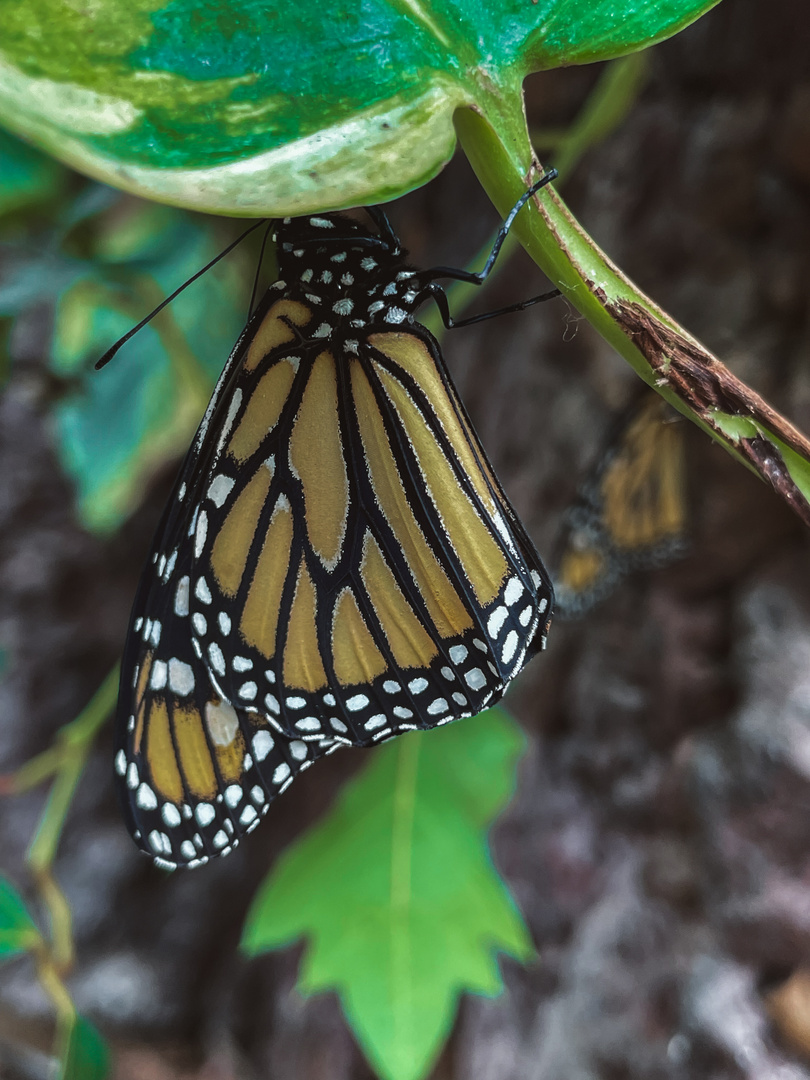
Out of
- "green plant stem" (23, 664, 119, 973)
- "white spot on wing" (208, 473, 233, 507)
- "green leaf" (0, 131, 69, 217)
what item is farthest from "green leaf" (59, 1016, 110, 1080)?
"green leaf" (0, 131, 69, 217)

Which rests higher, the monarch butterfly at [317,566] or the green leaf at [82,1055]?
the monarch butterfly at [317,566]

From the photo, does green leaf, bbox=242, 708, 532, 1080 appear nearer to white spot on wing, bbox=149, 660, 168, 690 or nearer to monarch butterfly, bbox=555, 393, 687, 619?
monarch butterfly, bbox=555, 393, 687, 619

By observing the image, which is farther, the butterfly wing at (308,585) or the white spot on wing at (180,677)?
the white spot on wing at (180,677)

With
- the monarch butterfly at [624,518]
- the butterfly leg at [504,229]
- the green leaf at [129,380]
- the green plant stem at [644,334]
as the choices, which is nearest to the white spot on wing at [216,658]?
the butterfly leg at [504,229]

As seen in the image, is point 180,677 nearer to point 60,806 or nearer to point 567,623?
point 60,806

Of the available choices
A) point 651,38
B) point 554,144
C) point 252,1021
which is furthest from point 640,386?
point 252,1021

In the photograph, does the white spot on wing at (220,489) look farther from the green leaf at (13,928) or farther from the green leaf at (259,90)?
the green leaf at (13,928)

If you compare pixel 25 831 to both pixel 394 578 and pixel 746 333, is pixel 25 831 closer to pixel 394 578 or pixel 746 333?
pixel 394 578
